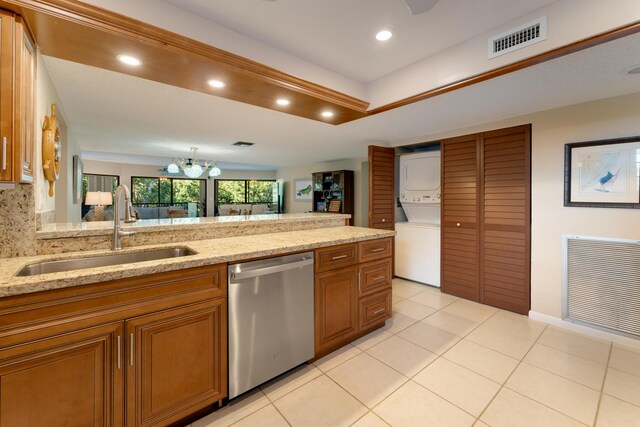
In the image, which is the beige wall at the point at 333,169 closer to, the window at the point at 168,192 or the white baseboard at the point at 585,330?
the window at the point at 168,192

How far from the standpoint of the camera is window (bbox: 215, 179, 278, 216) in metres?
9.42

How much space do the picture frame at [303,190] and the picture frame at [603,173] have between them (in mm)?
6093

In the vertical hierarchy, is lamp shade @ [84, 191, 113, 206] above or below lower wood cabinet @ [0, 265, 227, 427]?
above

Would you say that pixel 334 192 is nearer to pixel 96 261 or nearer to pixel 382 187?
pixel 382 187

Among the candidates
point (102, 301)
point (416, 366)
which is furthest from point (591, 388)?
point (102, 301)

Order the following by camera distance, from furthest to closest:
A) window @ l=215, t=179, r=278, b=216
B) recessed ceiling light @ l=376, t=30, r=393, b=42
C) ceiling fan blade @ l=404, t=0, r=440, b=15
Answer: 1. window @ l=215, t=179, r=278, b=216
2. recessed ceiling light @ l=376, t=30, r=393, b=42
3. ceiling fan blade @ l=404, t=0, r=440, b=15

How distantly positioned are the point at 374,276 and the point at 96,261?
A: 2.07 m

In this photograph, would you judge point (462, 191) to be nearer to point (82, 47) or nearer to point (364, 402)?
point (364, 402)

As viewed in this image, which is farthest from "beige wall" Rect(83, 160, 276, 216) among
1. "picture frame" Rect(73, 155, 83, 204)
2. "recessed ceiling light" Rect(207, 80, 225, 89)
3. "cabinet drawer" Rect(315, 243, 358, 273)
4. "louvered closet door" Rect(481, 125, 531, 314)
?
"cabinet drawer" Rect(315, 243, 358, 273)

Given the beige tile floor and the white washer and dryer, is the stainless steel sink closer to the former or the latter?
the beige tile floor

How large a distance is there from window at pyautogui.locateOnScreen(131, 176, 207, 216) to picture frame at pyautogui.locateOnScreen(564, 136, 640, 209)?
8902 millimetres

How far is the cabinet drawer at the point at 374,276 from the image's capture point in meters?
2.42

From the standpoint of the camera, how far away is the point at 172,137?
4410 millimetres

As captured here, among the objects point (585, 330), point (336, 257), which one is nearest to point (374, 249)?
point (336, 257)
